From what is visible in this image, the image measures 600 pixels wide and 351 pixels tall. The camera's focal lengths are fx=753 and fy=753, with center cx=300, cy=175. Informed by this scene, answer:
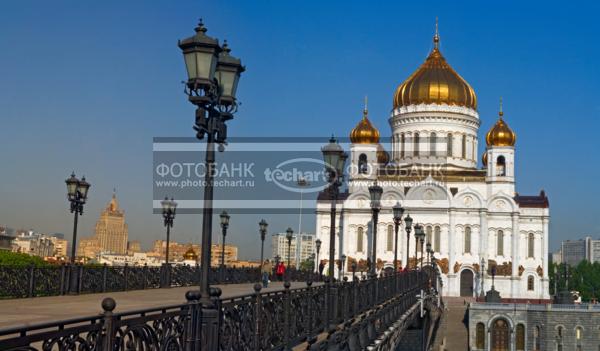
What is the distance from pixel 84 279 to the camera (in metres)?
20.7

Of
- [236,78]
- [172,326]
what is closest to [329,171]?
[236,78]

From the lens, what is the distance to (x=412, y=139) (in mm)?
71938

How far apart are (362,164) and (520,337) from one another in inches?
850

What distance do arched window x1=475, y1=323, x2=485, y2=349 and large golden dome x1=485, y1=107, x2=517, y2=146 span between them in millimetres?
17912

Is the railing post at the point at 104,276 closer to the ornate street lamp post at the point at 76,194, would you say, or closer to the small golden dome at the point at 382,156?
the ornate street lamp post at the point at 76,194

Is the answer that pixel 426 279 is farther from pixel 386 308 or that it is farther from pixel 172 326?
pixel 172 326

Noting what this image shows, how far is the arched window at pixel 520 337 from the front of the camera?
61250 mm

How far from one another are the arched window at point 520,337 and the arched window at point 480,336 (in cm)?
364

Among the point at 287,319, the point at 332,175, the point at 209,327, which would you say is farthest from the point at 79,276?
the point at 209,327

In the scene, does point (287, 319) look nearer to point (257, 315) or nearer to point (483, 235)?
point (257, 315)

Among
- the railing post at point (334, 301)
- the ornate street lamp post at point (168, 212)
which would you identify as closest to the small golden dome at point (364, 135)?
the ornate street lamp post at point (168, 212)

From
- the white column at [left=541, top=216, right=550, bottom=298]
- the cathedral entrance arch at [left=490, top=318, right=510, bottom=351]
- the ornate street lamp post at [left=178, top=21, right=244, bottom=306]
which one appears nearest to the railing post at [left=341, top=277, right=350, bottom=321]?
the ornate street lamp post at [left=178, top=21, right=244, bottom=306]

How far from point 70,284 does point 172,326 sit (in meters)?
13.7

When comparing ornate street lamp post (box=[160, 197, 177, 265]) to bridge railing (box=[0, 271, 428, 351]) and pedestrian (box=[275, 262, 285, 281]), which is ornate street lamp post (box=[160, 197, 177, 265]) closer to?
pedestrian (box=[275, 262, 285, 281])
